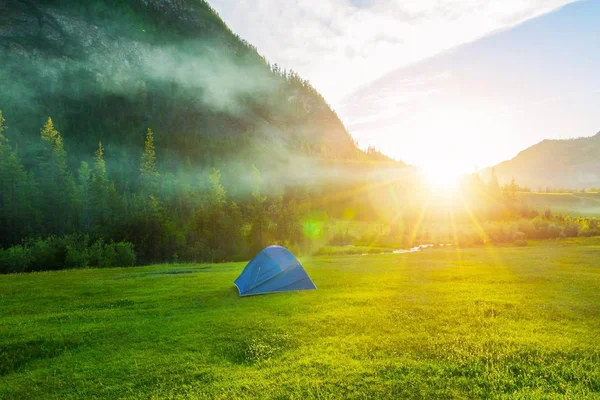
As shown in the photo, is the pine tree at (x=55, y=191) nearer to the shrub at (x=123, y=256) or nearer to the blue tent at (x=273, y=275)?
the shrub at (x=123, y=256)

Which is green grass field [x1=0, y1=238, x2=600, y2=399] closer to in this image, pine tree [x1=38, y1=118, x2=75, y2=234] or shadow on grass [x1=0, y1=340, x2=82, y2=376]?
shadow on grass [x1=0, y1=340, x2=82, y2=376]

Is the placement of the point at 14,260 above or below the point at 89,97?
below

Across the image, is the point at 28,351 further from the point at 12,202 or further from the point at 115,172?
the point at 115,172

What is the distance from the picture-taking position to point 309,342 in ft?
45.6

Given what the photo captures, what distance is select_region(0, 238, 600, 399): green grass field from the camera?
10.3 metres

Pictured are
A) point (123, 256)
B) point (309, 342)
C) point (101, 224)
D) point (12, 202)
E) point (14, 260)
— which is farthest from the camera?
point (101, 224)

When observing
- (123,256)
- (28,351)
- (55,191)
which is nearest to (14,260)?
(123,256)

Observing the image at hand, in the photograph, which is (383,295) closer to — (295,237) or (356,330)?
(356,330)

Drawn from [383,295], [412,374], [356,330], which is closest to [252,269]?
[383,295]

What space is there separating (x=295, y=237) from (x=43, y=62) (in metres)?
154

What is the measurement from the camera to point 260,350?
43.1ft

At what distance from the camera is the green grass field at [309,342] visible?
10.3m

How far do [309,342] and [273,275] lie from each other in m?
9.84

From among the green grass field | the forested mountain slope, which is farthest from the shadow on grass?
the forested mountain slope
